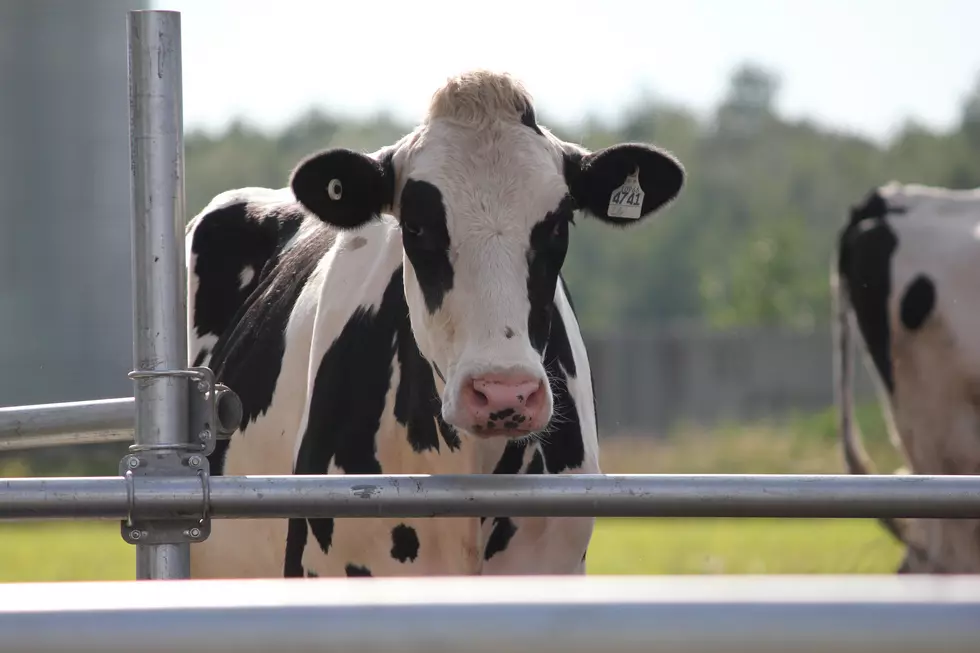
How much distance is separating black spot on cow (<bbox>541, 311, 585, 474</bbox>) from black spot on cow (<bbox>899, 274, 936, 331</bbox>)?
4.89 meters

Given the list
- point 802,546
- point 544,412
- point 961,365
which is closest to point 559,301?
point 544,412

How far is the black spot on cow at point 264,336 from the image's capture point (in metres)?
4.33

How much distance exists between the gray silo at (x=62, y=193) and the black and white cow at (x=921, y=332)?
1381 centimetres

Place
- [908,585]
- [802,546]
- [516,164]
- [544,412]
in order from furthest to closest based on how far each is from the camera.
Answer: [802,546], [516,164], [544,412], [908,585]

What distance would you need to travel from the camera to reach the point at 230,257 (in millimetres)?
5164

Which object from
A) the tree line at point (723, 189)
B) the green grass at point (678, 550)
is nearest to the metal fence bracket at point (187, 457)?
the green grass at point (678, 550)

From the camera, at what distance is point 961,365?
25.6 ft

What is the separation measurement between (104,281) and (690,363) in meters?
10.9

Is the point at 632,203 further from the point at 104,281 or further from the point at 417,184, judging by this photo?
the point at 104,281

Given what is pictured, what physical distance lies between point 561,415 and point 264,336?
53.6 inches

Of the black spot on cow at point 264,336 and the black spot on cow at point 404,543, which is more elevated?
the black spot on cow at point 264,336

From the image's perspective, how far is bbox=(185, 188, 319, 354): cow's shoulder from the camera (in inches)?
200

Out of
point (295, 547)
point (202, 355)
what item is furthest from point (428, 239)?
point (202, 355)

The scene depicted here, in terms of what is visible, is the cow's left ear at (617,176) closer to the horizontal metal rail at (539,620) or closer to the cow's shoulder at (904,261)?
the horizontal metal rail at (539,620)
